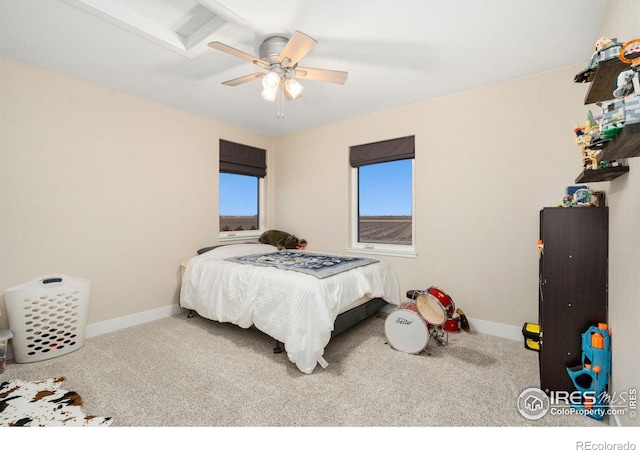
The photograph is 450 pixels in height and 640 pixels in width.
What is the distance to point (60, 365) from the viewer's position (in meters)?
2.27

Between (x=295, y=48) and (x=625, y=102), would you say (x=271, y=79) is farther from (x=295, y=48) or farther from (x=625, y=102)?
(x=625, y=102)

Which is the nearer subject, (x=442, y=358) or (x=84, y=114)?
(x=442, y=358)

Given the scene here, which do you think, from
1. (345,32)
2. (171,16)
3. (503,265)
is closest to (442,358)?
(503,265)

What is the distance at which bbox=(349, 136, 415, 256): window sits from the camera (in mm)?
3424

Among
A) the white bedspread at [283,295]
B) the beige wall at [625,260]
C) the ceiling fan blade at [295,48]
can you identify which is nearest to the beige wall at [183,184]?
the beige wall at [625,260]

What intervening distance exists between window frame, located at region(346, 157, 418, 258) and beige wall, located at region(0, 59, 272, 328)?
1925 millimetres

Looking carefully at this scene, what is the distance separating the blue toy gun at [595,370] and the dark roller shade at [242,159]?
4018 mm

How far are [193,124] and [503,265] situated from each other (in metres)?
3.91

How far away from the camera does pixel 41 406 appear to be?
1749 mm

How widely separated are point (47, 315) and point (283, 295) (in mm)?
2026

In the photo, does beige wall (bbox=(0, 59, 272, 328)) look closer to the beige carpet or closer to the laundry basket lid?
the laundry basket lid

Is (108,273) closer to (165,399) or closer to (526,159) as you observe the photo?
(165,399)

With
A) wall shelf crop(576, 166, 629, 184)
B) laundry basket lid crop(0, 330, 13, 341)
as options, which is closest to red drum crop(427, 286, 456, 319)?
wall shelf crop(576, 166, 629, 184)

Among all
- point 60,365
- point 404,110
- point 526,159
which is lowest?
point 60,365
